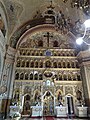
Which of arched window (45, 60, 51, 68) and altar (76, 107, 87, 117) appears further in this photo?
arched window (45, 60, 51, 68)

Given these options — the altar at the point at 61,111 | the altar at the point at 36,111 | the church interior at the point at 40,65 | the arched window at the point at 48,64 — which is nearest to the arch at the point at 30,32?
the church interior at the point at 40,65

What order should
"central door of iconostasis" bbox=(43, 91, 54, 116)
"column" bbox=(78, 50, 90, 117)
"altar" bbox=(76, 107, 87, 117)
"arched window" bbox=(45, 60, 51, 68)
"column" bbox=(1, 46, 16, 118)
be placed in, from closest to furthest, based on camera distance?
"column" bbox=(1, 46, 16, 118) < "altar" bbox=(76, 107, 87, 117) < "column" bbox=(78, 50, 90, 117) < "central door of iconostasis" bbox=(43, 91, 54, 116) < "arched window" bbox=(45, 60, 51, 68)

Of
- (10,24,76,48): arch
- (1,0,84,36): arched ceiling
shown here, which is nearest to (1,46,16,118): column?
Result: (10,24,76,48): arch

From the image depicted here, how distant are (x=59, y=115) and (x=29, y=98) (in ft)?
12.0

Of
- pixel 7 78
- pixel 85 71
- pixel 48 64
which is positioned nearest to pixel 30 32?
pixel 48 64

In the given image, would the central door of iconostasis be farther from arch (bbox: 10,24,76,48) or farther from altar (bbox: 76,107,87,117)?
arch (bbox: 10,24,76,48)

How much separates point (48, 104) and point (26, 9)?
10.8 m

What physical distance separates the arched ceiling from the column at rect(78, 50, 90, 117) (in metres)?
4.19

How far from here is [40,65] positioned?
48.3ft

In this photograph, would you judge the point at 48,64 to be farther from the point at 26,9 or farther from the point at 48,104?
the point at 26,9

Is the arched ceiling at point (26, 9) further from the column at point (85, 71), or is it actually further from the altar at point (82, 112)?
the altar at point (82, 112)

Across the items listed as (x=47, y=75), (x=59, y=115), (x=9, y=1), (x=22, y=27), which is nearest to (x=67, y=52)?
(x=47, y=75)

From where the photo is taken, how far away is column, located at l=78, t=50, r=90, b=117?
12.0 metres

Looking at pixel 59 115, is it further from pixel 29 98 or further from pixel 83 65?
pixel 83 65
